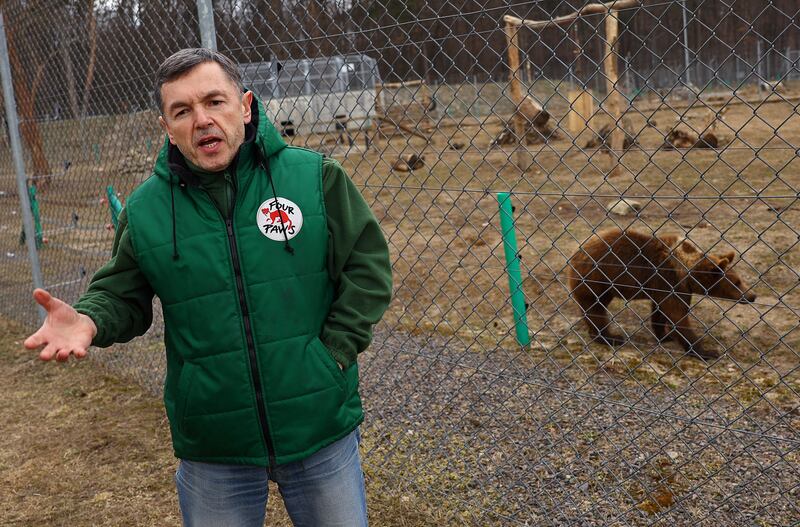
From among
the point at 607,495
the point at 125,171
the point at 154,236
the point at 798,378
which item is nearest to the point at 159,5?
the point at 125,171

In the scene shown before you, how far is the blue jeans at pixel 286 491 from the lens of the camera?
2.02 m

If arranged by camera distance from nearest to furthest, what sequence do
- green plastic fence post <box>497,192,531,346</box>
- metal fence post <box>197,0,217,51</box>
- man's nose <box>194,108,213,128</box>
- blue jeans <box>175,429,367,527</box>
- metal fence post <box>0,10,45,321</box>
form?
man's nose <box>194,108,213,128</box> → blue jeans <box>175,429,367,527</box> → metal fence post <box>197,0,217,51</box> → green plastic fence post <box>497,192,531,346</box> → metal fence post <box>0,10,45,321</box>

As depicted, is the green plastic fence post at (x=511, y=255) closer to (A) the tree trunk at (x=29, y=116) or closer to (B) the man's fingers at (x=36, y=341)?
(B) the man's fingers at (x=36, y=341)

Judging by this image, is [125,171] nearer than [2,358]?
Yes

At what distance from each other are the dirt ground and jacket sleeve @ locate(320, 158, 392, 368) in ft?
5.22

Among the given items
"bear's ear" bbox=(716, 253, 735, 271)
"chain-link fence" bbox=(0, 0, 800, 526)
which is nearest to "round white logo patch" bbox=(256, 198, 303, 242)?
"chain-link fence" bbox=(0, 0, 800, 526)

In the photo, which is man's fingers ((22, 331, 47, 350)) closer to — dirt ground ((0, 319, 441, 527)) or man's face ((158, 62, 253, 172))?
man's face ((158, 62, 253, 172))

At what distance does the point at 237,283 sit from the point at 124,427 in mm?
3098

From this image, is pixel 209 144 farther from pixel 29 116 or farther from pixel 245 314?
pixel 29 116

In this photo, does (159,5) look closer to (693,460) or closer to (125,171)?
(125,171)

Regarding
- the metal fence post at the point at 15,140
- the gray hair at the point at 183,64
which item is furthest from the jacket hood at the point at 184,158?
the metal fence post at the point at 15,140

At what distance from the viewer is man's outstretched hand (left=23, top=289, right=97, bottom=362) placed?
174cm

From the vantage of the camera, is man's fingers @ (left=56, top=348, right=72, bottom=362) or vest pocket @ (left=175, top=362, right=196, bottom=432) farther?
vest pocket @ (left=175, top=362, right=196, bottom=432)

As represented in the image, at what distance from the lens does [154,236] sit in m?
2.00
